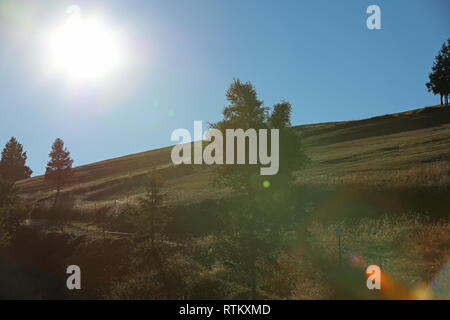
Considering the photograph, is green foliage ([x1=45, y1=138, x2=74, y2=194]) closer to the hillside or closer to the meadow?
the hillside

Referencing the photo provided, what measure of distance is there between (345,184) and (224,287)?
55.0 feet

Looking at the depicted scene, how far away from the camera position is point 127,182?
179ft

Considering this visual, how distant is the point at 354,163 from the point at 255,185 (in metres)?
23.9

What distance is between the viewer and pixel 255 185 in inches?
741

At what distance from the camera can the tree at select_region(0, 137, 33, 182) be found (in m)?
75.3

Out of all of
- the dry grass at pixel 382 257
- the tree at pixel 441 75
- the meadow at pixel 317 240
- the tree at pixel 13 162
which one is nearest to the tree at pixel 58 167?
the meadow at pixel 317 240

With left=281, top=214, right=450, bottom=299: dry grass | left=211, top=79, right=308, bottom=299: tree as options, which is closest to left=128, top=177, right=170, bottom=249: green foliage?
left=211, top=79, right=308, bottom=299: tree

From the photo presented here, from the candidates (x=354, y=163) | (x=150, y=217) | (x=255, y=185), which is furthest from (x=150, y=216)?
(x=354, y=163)

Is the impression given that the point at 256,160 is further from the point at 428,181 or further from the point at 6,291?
the point at 6,291

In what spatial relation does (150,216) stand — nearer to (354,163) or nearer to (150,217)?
(150,217)

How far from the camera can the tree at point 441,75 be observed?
220ft

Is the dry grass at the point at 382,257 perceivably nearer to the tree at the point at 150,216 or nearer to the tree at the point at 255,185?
the tree at the point at 255,185

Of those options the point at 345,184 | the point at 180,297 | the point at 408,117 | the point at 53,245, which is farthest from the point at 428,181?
the point at 408,117
